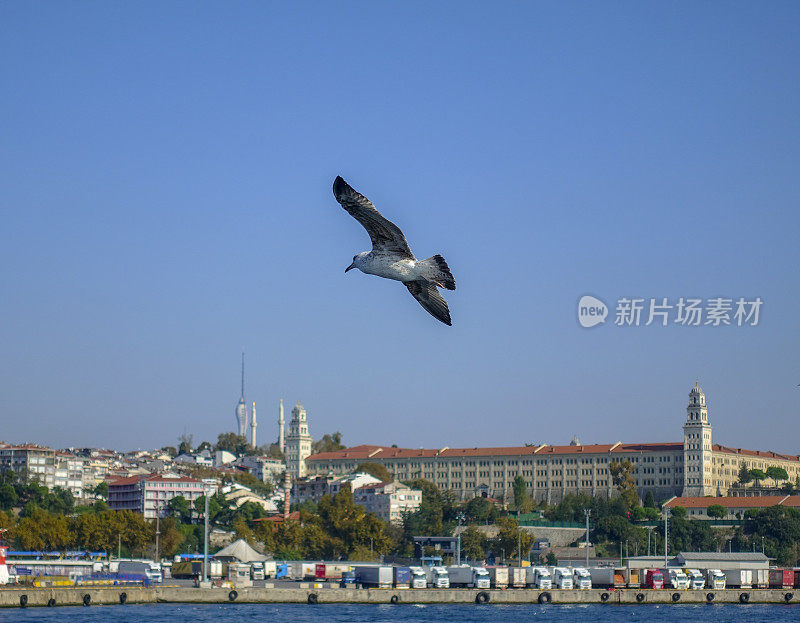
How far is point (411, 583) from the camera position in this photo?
5488 cm

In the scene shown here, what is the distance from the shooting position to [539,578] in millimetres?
55750

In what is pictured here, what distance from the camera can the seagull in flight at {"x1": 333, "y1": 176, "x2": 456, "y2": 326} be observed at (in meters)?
14.0

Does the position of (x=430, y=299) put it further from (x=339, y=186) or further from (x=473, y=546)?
(x=473, y=546)

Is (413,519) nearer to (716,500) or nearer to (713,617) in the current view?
(716,500)

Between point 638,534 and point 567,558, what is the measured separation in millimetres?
10258

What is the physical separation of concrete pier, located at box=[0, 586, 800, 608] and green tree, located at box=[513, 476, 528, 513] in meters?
53.0

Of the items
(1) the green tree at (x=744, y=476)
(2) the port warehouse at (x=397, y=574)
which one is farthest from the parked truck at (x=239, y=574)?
(1) the green tree at (x=744, y=476)

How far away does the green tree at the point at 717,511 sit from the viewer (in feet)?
326

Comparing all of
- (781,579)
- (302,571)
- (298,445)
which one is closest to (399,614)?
(302,571)

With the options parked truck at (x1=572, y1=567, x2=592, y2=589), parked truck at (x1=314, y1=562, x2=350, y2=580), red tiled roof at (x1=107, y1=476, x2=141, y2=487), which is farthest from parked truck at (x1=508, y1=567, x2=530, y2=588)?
red tiled roof at (x1=107, y1=476, x2=141, y2=487)

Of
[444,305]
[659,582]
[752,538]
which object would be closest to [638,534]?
[752,538]

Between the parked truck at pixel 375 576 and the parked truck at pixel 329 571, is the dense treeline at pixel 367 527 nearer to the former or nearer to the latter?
the parked truck at pixel 329 571

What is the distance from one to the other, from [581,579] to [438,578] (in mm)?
6426

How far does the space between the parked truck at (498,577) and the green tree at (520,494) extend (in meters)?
52.0
